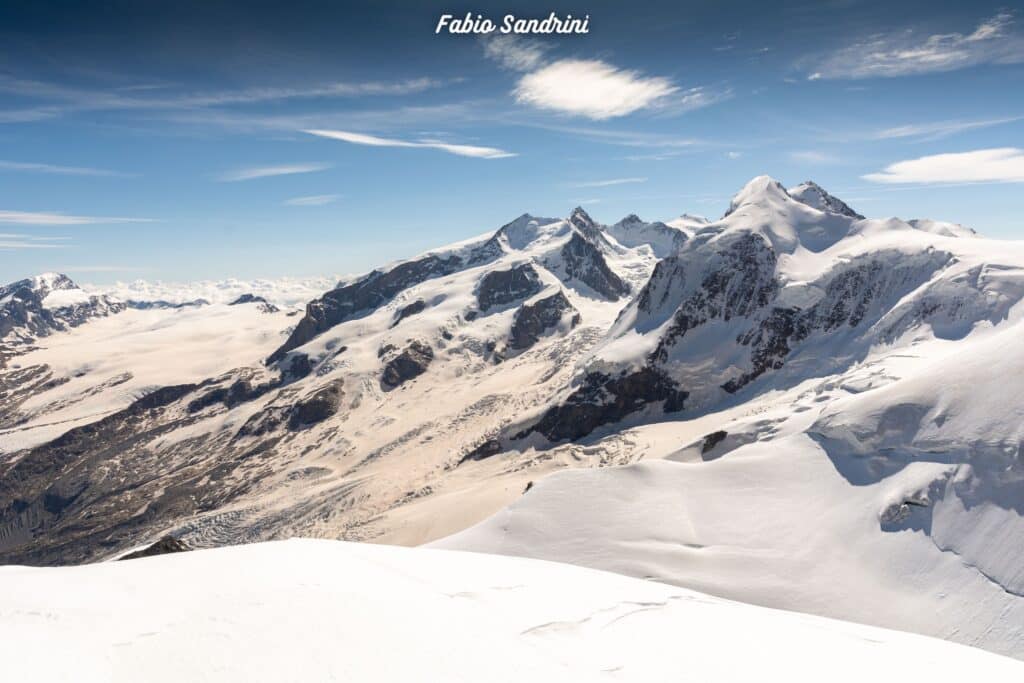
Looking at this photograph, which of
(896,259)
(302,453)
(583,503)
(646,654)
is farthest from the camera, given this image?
(302,453)

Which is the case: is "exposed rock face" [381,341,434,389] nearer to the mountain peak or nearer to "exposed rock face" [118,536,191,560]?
the mountain peak

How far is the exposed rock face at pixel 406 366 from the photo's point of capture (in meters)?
169

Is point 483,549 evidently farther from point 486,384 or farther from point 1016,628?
point 486,384

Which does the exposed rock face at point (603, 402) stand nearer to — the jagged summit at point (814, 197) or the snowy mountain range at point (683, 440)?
the snowy mountain range at point (683, 440)

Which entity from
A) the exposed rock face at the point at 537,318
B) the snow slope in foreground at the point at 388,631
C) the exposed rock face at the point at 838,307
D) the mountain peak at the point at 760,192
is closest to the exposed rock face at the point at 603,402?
the exposed rock face at the point at 838,307

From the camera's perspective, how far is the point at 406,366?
17212 cm

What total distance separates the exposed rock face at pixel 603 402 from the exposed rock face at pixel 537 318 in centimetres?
7725

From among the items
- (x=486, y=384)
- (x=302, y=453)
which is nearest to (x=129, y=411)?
(x=302, y=453)

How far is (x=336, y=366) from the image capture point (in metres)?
184

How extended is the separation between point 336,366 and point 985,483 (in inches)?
7109

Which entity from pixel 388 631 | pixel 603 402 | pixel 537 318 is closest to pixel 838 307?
pixel 603 402

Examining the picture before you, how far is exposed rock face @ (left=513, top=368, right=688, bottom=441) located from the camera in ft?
310

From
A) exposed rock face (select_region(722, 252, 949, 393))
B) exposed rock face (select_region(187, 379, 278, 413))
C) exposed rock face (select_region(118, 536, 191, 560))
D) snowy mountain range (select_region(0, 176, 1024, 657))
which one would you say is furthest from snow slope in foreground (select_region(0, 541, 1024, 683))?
exposed rock face (select_region(187, 379, 278, 413))

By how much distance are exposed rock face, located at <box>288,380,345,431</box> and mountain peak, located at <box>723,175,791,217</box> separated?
128 meters
